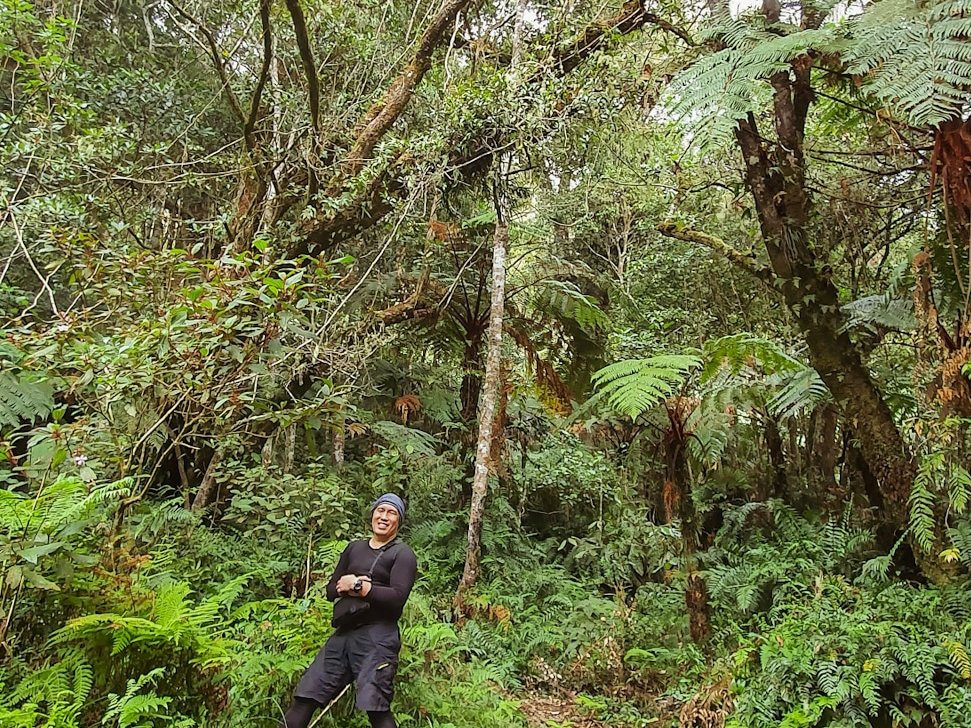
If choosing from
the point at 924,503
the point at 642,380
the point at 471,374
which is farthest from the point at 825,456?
the point at 471,374

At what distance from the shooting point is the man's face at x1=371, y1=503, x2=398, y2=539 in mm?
3020

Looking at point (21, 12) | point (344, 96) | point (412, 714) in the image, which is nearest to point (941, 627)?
point (412, 714)

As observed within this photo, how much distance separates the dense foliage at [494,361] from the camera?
308cm

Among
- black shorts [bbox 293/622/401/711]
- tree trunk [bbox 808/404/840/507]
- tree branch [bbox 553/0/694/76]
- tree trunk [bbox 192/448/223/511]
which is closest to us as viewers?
black shorts [bbox 293/622/401/711]

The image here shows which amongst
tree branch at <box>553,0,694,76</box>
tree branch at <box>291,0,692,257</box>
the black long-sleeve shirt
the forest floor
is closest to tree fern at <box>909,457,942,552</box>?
the forest floor

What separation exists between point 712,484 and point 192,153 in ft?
19.7

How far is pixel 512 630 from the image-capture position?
17.2ft

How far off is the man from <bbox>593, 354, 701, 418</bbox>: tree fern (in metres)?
1.73

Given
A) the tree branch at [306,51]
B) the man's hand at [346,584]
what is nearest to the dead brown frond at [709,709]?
the man's hand at [346,584]

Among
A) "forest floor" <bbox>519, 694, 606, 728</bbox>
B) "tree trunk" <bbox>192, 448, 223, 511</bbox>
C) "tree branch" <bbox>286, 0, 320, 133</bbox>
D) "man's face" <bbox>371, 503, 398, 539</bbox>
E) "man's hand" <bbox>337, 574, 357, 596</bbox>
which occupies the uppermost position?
"tree branch" <bbox>286, 0, 320, 133</bbox>

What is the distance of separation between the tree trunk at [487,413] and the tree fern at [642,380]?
1223mm

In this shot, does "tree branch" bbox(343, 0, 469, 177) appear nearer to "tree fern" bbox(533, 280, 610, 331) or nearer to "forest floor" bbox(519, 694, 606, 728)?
"tree fern" bbox(533, 280, 610, 331)

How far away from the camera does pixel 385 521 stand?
3.02 meters

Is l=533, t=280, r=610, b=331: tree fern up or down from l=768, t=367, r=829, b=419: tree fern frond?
up
